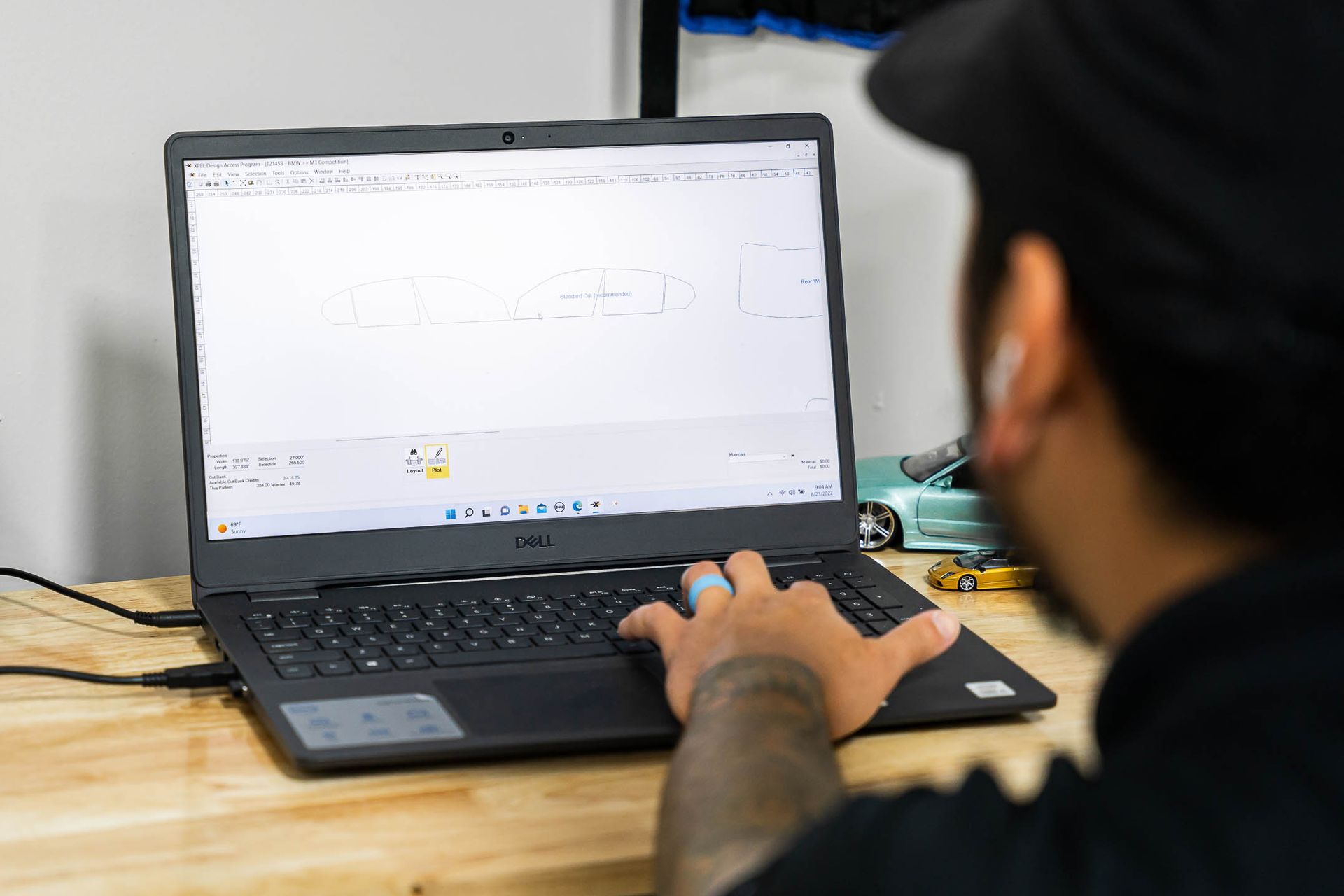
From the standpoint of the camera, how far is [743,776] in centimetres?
55

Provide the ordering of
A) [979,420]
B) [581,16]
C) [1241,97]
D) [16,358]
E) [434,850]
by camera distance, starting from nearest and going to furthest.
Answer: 1. [1241,97]
2. [979,420]
3. [434,850]
4. [16,358]
5. [581,16]

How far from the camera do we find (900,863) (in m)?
0.39

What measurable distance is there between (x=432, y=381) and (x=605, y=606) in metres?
0.21

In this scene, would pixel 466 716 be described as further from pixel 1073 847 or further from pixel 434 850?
pixel 1073 847

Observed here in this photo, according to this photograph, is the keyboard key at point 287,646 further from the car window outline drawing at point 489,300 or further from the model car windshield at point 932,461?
the model car windshield at point 932,461

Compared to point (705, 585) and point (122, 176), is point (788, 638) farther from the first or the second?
point (122, 176)

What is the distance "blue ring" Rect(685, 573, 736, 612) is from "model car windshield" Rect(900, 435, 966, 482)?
364 millimetres

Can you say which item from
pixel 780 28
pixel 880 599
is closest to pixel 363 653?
pixel 880 599

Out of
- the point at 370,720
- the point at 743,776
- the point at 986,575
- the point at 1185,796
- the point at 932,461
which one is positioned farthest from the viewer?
the point at 932,461

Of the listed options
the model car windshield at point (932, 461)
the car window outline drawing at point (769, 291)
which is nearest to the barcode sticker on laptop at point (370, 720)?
the car window outline drawing at point (769, 291)

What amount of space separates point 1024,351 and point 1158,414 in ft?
0.15

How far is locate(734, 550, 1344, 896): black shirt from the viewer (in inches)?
13.2

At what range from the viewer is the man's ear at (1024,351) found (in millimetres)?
391

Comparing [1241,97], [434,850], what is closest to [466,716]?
[434,850]
